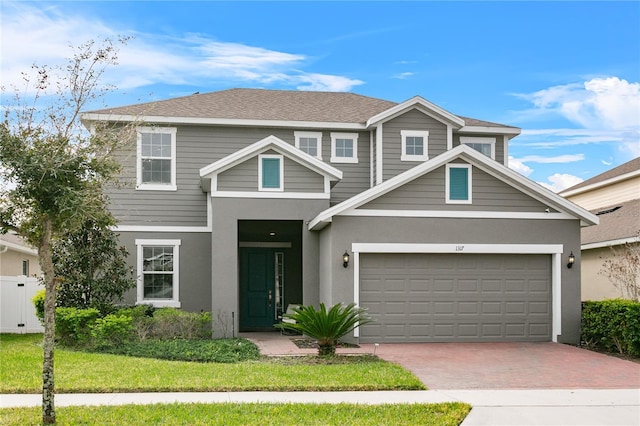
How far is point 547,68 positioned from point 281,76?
912 cm

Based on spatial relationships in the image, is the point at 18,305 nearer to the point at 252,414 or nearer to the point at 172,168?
the point at 172,168

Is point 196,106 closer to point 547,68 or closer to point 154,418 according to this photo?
point 547,68

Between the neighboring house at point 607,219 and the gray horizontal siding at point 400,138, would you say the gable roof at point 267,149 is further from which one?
the neighboring house at point 607,219

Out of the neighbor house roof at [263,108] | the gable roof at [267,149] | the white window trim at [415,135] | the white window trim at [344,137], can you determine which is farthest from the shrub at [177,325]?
the white window trim at [415,135]

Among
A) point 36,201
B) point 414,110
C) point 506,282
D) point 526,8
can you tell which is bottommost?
point 506,282

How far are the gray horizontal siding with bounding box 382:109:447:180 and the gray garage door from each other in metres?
4.58

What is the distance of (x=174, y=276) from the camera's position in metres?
20.1

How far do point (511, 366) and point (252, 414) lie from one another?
21.4ft

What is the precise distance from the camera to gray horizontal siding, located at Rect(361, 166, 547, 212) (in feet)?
56.9

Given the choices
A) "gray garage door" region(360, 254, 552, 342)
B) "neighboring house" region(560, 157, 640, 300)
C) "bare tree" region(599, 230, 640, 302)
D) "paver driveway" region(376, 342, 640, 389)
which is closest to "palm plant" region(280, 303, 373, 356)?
"paver driveway" region(376, 342, 640, 389)

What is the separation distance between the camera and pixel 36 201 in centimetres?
873

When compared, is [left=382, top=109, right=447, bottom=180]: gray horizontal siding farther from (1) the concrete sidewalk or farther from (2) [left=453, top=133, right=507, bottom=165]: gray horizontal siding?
(1) the concrete sidewalk

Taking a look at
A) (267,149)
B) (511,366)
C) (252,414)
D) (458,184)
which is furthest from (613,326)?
(252,414)

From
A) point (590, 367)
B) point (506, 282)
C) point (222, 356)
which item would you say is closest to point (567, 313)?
point (506, 282)
